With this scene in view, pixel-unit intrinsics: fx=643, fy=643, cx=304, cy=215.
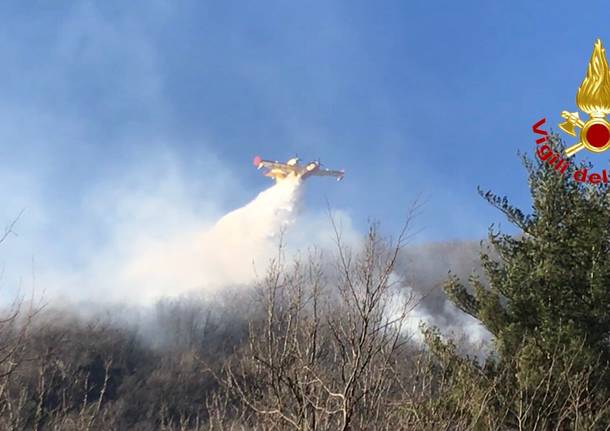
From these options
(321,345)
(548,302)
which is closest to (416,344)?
(548,302)

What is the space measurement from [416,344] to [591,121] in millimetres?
6828

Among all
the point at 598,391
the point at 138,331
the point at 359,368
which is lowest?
the point at 359,368

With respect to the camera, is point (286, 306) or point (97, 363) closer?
point (286, 306)

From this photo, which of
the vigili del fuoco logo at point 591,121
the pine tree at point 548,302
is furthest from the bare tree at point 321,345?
the vigili del fuoco logo at point 591,121

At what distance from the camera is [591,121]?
15367 millimetres

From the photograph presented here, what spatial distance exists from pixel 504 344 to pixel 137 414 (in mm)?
111297

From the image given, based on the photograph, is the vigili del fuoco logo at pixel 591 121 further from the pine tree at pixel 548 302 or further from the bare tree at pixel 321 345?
the bare tree at pixel 321 345

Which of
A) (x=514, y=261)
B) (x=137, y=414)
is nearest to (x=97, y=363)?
(x=137, y=414)

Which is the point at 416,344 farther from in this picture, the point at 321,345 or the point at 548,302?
the point at 321,345

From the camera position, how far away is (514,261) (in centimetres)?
1560

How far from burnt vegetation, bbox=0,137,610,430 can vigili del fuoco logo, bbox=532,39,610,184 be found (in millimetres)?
415

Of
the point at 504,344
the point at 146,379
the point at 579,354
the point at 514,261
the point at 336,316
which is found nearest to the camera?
the point at 336,316

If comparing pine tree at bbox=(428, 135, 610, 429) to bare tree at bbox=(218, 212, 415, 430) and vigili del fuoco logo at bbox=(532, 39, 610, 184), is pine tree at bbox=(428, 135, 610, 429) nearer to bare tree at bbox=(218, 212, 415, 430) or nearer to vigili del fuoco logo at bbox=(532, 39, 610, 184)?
vigili del fuoco logo at bbox=(532, 39, 610, 184)

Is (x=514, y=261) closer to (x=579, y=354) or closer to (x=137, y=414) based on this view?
(x=579, y=354)
